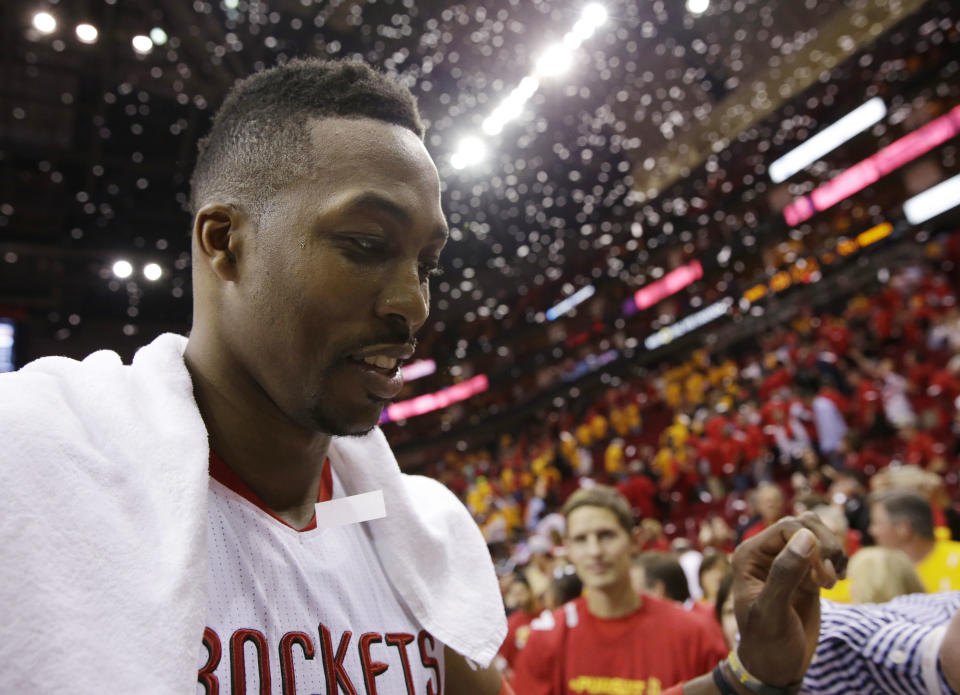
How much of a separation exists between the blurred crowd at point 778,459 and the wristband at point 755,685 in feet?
5.36

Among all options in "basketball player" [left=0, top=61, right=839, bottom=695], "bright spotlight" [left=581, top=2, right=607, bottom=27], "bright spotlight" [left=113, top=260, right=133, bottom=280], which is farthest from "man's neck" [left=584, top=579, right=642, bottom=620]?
"bright spotlight" [left=113, top=260, right=133, bottom=280]

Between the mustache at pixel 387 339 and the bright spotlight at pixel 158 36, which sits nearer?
the mustache at pixel 387 339

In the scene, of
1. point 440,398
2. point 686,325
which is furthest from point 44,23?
point 440,398

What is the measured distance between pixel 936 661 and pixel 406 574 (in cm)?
113

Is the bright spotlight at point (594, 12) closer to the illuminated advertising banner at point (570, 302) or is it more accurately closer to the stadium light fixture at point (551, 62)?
the stadium light fixture at point (551, 62)

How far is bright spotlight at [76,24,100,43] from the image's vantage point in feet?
24.4

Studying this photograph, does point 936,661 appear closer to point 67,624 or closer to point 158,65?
point 67,624

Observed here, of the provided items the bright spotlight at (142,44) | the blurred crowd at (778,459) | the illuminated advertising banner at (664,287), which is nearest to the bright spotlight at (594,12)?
the blurred crowd at (778,459)

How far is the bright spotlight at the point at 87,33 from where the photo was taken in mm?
7441

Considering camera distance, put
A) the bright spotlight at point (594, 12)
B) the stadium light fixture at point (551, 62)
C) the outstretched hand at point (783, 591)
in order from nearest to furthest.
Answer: the outstretched hand at point (783, 591), the bright spotlight at point (594, 12), the stadium light fixture at point (551, 62)

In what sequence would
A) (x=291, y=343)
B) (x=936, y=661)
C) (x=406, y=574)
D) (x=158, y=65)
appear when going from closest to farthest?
(x=291, y=343) → (x=406, y=574) → (x=936, y=661) → (x=158, y=65)

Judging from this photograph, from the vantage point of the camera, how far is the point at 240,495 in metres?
0.98

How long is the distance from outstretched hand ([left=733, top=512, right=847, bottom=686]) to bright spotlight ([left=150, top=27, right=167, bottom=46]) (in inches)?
330

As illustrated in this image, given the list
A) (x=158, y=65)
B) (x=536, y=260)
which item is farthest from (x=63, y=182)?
(x=536, y=260)
